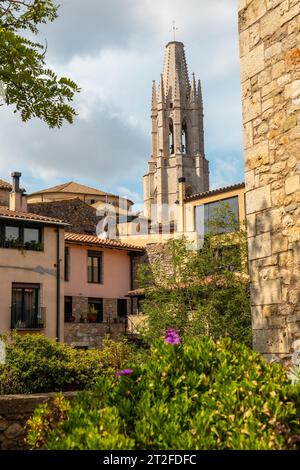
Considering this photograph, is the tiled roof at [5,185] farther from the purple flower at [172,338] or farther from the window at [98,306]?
the purple flower at [172,338]

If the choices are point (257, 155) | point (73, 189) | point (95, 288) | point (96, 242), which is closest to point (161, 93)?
point (73, 189)

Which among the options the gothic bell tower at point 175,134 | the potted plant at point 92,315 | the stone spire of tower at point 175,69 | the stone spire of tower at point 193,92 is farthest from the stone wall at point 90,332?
the stone spire of tower at point 193,92

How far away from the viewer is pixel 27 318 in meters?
28.3

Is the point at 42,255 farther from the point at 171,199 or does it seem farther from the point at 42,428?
the point at 171,199

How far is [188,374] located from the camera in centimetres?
432

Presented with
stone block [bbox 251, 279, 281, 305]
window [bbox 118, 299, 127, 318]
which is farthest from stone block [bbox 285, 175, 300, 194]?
window [bbox 118, 299, 127, 318]

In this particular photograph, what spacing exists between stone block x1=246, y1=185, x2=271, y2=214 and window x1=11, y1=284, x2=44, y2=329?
21649 millimetres

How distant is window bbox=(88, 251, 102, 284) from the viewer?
33.4 meters

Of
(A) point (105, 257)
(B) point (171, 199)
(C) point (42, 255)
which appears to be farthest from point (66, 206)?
(B) point (171, 199)

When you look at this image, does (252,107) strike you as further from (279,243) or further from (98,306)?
(98,306)

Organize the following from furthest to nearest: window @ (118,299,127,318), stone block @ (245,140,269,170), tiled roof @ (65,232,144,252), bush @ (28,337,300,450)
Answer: window @ (118,299,127,318) < tiled roof @ (65,232,144,252) < stone block @ (245,140,269,170) < bush @ (28,337,300,450)

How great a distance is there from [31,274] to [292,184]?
23509 millimetres

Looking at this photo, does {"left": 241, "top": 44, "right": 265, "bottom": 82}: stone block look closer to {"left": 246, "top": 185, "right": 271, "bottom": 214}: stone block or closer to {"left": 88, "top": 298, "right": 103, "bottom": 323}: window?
{"left": 246, "top": 185, "right": 271, "bottom": 214}: stone block

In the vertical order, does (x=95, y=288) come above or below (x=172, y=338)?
above
